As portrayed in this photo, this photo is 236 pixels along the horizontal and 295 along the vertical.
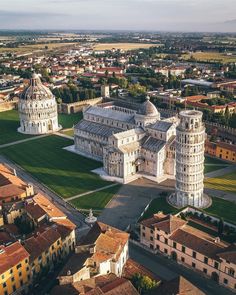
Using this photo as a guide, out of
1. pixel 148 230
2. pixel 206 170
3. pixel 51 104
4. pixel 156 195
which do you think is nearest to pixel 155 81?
pixel 51 104

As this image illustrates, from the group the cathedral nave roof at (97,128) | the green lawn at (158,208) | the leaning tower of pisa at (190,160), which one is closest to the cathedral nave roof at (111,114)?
the cathedral nave roof at (97,128)

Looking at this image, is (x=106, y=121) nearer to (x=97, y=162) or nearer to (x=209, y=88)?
(x=97, y=162)

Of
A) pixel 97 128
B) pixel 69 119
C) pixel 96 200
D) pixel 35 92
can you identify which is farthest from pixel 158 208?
pixel 69 119

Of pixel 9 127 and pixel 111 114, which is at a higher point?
pixel 111 114

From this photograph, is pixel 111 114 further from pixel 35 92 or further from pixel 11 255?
pixel 11 255

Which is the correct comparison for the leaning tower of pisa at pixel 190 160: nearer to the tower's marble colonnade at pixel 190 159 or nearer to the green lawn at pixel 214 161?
the tower's marble colonnade at pixel 190 159
